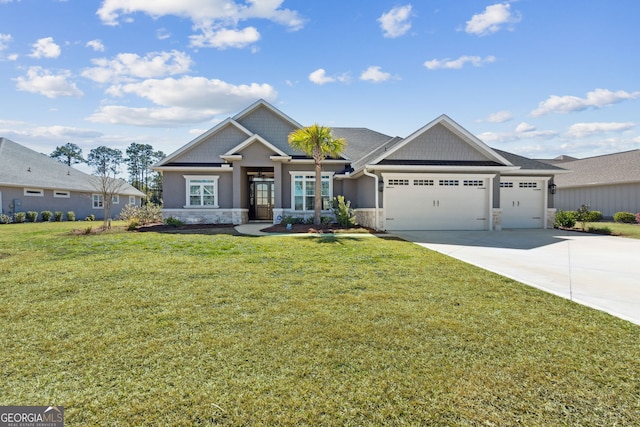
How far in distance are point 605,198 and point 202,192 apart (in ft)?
97.7

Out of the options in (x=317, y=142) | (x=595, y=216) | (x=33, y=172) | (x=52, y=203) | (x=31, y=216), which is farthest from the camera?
(x=52, y=203)

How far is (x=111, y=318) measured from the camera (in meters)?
4.36

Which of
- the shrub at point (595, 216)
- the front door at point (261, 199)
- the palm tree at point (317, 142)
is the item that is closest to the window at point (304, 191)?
the front door at point (261, 199)

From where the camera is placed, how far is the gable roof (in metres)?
24.2

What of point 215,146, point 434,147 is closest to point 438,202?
point 434,147

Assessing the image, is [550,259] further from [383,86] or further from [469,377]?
[383,86]

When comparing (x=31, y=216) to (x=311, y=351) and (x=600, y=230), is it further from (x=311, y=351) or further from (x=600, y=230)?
(x=600, y=230)

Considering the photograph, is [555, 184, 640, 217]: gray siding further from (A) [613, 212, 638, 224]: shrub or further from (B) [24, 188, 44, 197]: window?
(B) [24, 188, 44, 197]: window

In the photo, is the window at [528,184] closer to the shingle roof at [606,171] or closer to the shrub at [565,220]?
the shrub at [565,220]

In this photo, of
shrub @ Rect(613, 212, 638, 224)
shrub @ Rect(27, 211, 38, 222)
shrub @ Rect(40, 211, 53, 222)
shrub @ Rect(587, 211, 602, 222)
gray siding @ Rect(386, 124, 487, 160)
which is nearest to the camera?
gray siding @ Rect(386, 124, 487, 160)

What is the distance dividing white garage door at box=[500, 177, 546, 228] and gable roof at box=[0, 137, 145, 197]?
32.8m

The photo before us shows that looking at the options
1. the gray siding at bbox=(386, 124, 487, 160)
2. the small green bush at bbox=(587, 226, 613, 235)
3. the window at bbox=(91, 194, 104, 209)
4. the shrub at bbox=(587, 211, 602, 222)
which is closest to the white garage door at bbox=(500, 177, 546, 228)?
the small green bush at bbox=(587, 226, 613, 235)

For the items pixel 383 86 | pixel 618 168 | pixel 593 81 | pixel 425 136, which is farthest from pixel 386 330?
pixel 618 168

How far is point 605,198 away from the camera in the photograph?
978 inches
